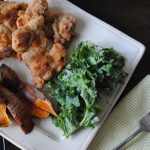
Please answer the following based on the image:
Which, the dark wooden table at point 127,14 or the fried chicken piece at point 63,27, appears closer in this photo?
the fried chicken piece at point 63,27

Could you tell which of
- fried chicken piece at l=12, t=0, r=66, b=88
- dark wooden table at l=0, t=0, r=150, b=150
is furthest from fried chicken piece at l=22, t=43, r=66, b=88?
dark wooden table at l=0, t=0, r=150, b=150

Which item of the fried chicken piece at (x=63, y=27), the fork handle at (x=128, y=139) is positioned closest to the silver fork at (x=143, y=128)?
the fork handle at (x=128, y=139)

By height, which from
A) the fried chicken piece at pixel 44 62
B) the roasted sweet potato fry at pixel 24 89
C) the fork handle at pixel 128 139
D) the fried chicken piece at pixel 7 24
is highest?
the fried chicken piece at pixel 7 24

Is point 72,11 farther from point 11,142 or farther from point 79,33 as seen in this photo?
point 11,142

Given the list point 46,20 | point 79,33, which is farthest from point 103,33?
point 46,20

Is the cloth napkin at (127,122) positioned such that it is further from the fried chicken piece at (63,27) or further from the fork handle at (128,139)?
the fried chicken piece at (63,27)

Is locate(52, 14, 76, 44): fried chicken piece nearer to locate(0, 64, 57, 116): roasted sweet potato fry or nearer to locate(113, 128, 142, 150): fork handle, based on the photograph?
locate(0, 64, 57, 116): roasted sweet potato fry
